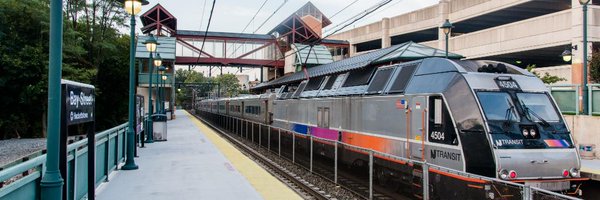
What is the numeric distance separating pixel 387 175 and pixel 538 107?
3.23m

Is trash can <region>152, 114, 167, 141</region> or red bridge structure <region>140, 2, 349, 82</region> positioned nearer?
trash can <region>152, 114, 167, 141</region>

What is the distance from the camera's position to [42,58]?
125ft

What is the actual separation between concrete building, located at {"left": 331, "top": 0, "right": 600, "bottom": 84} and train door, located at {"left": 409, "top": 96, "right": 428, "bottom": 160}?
22300 millimetres

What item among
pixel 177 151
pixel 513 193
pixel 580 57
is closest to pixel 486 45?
pixel 580 57

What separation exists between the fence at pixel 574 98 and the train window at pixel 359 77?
26.8 ft

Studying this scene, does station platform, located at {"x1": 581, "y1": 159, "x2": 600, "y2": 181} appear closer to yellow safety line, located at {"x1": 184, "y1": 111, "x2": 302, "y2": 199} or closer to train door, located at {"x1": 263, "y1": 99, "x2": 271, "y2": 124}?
yellow safety line, located at {"x1": 184, "y1": 111, "x2": 302, "y2": 199}

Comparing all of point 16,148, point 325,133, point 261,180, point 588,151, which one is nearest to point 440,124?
point 261,180

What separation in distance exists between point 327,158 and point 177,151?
712 centimetres

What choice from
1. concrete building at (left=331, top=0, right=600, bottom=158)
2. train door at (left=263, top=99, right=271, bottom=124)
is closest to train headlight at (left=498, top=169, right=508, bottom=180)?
concrete building at (left=331, top=0, right=600, bottom=158)

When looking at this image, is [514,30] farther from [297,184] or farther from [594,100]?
[297,184]

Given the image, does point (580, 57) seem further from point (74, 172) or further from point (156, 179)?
point (74, 172)

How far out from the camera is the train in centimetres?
838

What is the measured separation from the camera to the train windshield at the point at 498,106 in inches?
345

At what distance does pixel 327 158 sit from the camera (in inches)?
Result: 508
